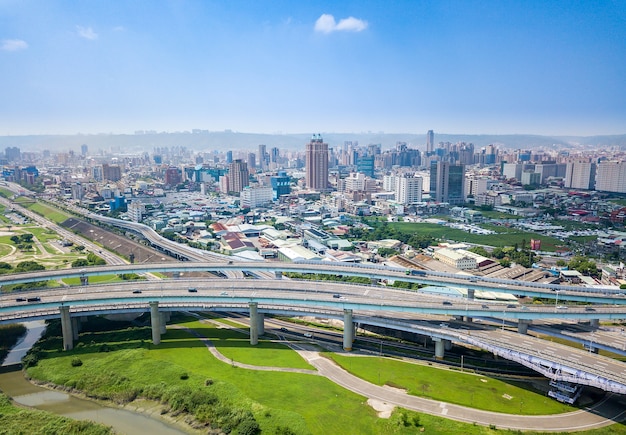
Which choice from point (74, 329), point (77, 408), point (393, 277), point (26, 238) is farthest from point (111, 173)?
point (77, 408)

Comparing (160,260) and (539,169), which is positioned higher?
(539,169)

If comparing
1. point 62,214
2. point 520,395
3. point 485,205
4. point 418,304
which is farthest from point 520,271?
point 62,214

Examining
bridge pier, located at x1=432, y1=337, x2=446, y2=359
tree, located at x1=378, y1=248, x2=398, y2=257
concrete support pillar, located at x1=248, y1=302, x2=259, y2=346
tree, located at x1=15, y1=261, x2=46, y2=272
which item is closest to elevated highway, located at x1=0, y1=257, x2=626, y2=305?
bridge pier, located at x1=432, y1=337, x2=446, y2=359

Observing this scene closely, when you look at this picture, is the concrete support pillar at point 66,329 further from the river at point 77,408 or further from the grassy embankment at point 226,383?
the river at point 77,408

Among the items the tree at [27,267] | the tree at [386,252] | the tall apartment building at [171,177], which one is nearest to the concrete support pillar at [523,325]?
the tree at [386,252]

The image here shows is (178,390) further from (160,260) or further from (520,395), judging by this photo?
(160,260)

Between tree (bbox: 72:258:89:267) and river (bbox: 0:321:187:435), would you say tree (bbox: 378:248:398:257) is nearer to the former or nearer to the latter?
tree (bbox: 72:258:89:267)

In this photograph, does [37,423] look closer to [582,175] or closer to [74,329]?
[74,329]

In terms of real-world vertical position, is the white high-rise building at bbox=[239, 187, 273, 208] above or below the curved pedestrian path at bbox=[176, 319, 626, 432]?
above
